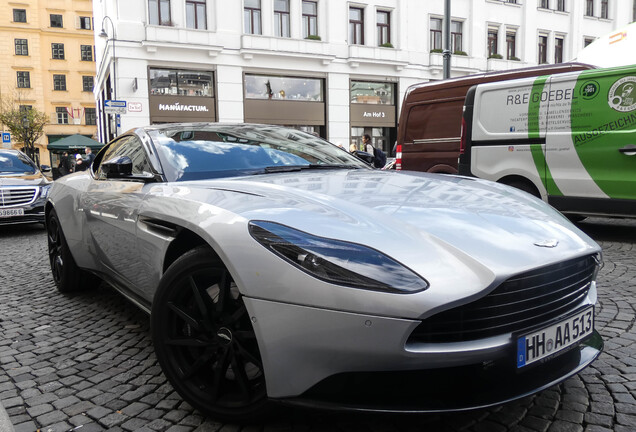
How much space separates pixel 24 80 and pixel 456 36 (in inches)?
1609

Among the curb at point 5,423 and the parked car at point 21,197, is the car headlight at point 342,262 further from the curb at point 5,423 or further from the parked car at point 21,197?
the parked car at point 21,197

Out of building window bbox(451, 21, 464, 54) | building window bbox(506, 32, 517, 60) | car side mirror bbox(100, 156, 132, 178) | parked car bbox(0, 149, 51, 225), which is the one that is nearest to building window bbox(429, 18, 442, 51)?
building window bbox(451, 21, 464, 54)

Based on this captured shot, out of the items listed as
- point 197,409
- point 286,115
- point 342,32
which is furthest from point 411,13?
point 197,409


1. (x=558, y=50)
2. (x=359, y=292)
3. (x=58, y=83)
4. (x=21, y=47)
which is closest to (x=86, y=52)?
(x=58, y=83)

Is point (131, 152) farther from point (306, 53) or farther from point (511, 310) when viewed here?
point (306, 53)

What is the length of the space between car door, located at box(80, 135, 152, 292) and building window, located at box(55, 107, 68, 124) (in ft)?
169

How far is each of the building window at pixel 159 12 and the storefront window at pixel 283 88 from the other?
3966mm

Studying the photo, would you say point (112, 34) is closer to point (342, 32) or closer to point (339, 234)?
point (342, 32)

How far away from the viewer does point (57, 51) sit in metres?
50.2

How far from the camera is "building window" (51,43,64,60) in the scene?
50.1 metres

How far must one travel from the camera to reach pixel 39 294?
4430 mm

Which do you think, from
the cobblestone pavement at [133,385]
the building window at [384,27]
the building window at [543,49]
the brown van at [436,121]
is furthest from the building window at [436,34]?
the cobblestone pavement at [133,385]

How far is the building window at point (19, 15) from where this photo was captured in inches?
1923

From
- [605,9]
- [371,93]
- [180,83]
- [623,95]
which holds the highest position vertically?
[605,9]
